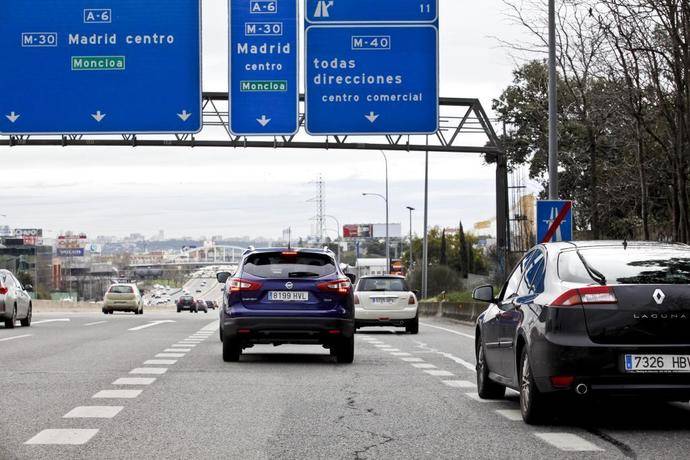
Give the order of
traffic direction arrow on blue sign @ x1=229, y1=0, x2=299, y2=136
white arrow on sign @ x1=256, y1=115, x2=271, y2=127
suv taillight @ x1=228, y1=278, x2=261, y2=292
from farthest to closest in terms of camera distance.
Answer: white arrow on sign @ x1=256, y1=115, x2=271, y2=127 < traffic direction arrow on blue sign @ x1=229, y1=0, x2=299, y2=136 < suv taillight @ x1=228, y1=278, x2=261, y2=292

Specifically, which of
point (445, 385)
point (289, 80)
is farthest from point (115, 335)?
point (445, 385)

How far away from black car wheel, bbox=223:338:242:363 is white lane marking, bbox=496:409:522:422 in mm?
7207

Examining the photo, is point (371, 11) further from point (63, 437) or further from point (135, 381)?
point (63, 437)

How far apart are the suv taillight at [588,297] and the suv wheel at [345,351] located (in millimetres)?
8653

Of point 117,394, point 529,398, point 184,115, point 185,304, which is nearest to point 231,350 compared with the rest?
point 117,394

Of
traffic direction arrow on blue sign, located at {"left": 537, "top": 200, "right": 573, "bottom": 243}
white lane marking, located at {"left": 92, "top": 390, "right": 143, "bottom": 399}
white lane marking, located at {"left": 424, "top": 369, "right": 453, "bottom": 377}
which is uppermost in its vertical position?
traffic direction arrow on blue sign, located at {"left": 537, "top": 200, "right": 573, "bottom": 243}

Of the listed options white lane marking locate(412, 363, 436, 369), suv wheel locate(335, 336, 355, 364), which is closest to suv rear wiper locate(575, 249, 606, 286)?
white lane marking locate(412, 363, 436, 369)

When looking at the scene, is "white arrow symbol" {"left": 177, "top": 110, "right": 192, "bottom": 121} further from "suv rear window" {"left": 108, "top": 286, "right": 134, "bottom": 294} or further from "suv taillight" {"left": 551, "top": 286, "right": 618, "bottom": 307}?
"suv rear window" {"left": 108, "top": 286, "right": 134, "bottom": 294}

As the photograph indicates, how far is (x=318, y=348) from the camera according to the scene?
23875mm

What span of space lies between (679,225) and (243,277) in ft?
31.1

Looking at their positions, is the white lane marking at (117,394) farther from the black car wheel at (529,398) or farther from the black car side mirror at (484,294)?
the black car wheel at (529,398)

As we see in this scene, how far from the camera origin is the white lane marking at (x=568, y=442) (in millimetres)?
9234

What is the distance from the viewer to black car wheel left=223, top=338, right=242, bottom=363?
1862cm

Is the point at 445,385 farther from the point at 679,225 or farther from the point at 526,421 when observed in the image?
the point at 679,225
